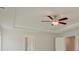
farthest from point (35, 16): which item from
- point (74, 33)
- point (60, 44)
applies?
point (74, 33)

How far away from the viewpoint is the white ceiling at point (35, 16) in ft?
10.4

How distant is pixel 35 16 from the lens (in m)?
3.40

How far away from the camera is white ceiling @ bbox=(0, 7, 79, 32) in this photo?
3162mm

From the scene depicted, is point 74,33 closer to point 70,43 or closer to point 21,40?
point 70,43

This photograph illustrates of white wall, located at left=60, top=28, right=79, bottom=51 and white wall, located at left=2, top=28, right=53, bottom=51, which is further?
white wall, located at left=60, top=28, right=79, bottom=51

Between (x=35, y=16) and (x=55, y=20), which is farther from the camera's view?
(x=55, y=20)

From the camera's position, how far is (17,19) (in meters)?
3.31

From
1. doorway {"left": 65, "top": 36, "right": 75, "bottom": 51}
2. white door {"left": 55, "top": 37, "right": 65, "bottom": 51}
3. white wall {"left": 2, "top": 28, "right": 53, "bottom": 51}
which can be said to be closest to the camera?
white wall {"left": 2, "top": 28, "right": 53, "bottom": 51}

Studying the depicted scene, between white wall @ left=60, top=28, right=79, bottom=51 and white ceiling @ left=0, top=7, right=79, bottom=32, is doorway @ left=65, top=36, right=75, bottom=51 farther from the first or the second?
white ceiling @ left=0, top=7, right=79, bottom=32

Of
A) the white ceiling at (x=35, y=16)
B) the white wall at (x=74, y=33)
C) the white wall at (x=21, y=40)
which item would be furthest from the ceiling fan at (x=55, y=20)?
the white wall at (x=21, y=40)

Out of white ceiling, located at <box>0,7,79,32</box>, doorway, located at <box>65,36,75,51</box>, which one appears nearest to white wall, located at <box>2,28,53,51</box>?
white ceiling, located at <box>0,7,79,32</box>
